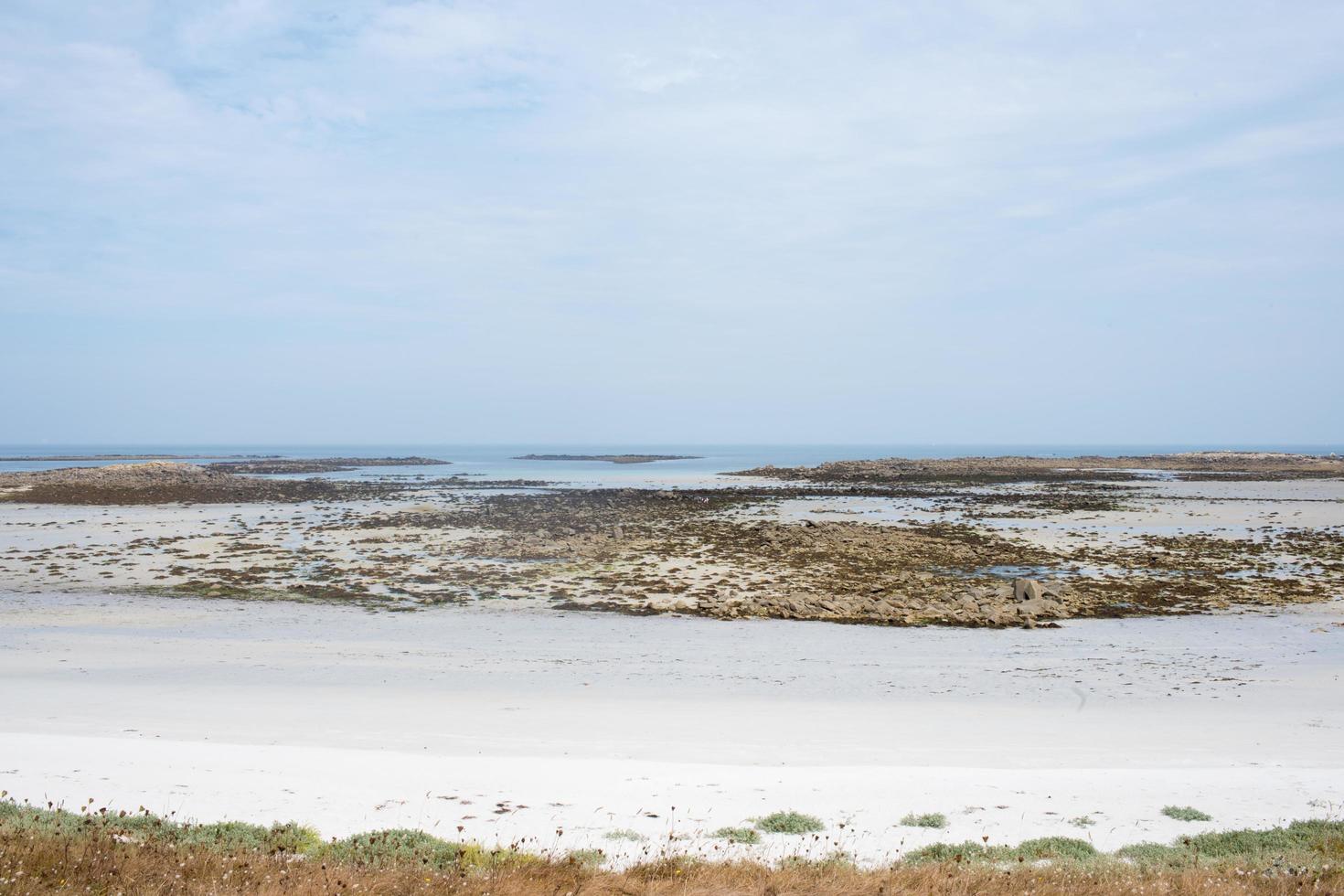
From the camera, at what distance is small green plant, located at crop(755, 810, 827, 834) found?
664cm

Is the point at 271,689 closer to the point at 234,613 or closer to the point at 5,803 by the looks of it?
the point at 5,803

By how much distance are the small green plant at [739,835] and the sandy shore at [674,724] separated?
0.44 feet

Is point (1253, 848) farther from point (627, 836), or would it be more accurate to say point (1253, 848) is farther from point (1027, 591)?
point (1027, 591)

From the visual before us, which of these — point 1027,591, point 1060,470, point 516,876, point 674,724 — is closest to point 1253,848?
point 516,876

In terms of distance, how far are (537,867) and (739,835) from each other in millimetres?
1841

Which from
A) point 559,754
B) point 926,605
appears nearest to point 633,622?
point 926,605

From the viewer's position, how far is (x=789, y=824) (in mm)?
6707

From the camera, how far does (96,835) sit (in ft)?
18.6

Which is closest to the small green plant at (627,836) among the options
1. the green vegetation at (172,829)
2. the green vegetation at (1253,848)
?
the green vegetation at (172,829)

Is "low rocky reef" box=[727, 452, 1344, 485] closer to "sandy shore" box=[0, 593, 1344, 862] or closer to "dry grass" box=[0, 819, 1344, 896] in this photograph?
"sandy shore" box=[0, 593, 1344, 862]

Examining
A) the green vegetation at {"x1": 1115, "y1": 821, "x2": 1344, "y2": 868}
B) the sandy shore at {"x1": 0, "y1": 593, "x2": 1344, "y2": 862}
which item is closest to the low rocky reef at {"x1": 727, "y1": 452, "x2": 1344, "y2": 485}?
the sandy shore at {"x1": 0, "y1": 593, "x2": 1344, "y2": 862}

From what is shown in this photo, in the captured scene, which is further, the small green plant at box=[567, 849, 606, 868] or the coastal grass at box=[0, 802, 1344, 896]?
the small green plant at box=[567, 849, 606, 868]

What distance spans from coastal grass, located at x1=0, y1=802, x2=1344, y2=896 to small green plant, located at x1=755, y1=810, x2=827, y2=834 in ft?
2.10

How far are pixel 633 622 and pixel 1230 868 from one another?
1197 centimetres
